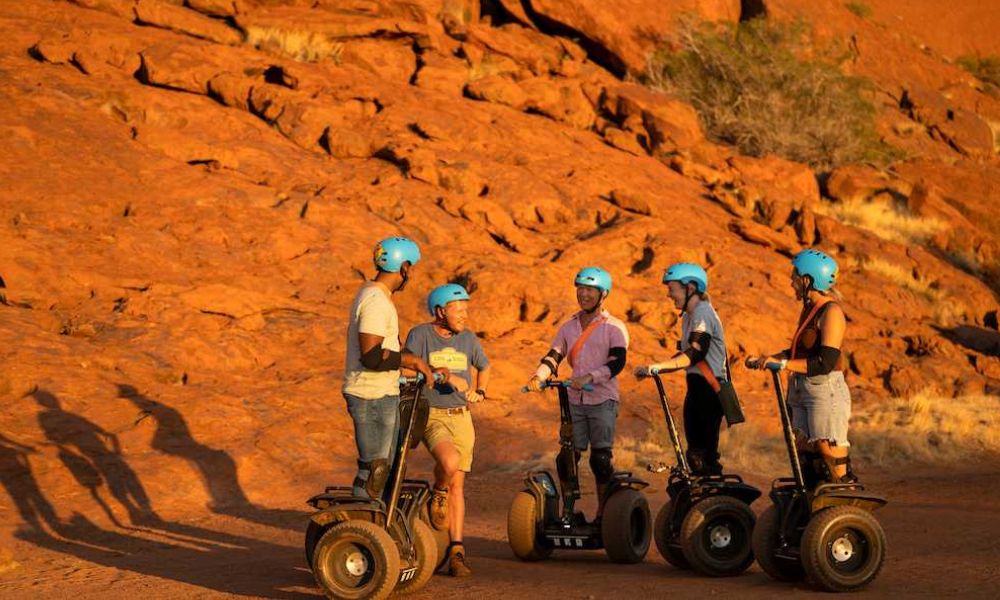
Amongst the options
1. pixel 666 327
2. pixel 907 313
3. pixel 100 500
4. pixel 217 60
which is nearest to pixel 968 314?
pixel 907 313

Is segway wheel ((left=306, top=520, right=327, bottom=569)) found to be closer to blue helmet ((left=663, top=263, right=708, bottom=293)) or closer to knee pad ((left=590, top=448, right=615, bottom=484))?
knee pad ((left=590, top=448, right=615, bottom=484))

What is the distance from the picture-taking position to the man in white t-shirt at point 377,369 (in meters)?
7.47

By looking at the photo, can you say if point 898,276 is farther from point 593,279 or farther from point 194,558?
point 194,558

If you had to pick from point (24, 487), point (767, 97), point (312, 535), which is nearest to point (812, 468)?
point (312, 535)

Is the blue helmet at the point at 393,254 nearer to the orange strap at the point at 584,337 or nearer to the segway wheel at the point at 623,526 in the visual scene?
the orange strap at the point at 584,337

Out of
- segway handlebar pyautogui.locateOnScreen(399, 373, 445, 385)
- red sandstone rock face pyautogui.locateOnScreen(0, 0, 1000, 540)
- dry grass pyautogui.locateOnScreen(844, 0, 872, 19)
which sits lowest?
segway handlebar pyautogui.locateOnScreen(399, 373, 445, 385)

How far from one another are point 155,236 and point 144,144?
8.96ft

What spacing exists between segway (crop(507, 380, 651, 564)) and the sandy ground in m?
0.15

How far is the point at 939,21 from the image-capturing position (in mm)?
50438

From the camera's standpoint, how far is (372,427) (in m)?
7.64

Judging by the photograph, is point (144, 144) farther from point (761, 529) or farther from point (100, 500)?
point (761, 529)

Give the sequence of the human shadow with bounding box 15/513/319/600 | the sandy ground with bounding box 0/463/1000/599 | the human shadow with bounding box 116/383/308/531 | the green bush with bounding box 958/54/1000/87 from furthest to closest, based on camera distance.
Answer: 1. the green bush with bounding box 958/54/1000/87
2. the human shadow with bounding box 116/383/308/531
3. the human shadow with bounding box 15/513/319/600
4. the sandy ground with bounding box 0/463/1000/599

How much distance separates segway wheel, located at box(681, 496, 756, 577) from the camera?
8.08 meters

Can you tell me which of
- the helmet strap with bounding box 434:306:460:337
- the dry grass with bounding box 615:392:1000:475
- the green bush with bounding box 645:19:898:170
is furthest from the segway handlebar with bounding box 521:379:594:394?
the green bush with bounding box 645:19:898:170
